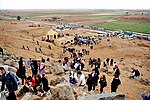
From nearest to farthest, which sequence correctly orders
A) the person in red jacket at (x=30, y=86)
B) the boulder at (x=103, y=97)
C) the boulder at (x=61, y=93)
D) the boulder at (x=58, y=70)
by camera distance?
1. the boulder at (x=103, y=97)
2. the boulder at (x=61, y=93)
3. the person in red jacket at (x=30, y=86)
4. the boulder at (x=58, y=70)

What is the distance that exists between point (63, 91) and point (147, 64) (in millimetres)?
24688

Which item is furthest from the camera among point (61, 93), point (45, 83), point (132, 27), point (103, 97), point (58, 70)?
point (132, 27)

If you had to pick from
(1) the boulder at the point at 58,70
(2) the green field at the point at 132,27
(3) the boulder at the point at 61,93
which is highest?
(3) the boulder at the point at 61,93

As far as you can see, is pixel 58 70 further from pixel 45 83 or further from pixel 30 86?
pixel 45 83

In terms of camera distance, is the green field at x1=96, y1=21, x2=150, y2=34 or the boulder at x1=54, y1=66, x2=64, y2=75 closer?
the boulder at x1=54, y1=66, x2=64, y2=75

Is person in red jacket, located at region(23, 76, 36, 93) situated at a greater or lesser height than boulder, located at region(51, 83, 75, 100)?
lesser

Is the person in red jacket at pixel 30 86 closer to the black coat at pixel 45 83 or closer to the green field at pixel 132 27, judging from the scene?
the black coat at pixel 45 83

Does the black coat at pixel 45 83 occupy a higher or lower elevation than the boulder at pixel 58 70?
higher

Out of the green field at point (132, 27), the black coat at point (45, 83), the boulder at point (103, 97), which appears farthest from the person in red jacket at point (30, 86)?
the green field at point (132, 27)

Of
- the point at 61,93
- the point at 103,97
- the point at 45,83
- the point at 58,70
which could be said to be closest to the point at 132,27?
the point at 58,70

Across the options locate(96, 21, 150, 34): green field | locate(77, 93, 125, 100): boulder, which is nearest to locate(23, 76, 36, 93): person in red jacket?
locate(77, 93, 125, 100): boulder

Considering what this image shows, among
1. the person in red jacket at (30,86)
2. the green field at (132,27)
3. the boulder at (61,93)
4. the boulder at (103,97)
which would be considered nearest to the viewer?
the boulder at (103,97)

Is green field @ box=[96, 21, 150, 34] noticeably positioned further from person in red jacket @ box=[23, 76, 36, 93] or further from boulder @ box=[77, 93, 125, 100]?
boulder @ box=[77, 93, 125, 100]

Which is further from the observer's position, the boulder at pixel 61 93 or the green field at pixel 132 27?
the green field at pixel 132 27
